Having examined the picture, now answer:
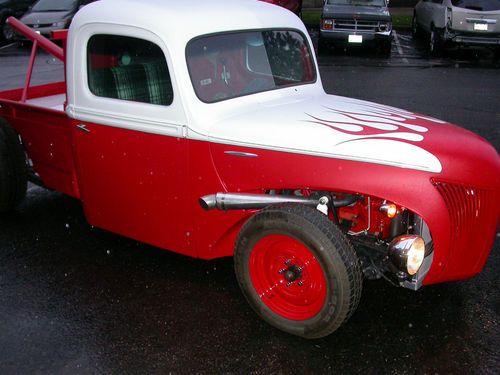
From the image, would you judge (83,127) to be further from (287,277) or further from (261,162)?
(287,277)

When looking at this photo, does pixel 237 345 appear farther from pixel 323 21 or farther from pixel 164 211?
pixel 323 21

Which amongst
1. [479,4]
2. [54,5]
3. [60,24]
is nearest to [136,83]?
[479,4]

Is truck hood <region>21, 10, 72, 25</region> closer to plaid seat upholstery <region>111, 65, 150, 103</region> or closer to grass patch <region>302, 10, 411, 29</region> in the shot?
grass patch <region>302, 10, 411, 29</region>

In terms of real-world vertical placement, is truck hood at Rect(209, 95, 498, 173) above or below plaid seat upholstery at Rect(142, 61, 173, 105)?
below

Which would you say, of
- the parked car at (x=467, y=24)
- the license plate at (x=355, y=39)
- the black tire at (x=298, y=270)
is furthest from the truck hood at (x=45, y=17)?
the black tire at (x=298, y=270)

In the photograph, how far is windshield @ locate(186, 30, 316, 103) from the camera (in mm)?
3682

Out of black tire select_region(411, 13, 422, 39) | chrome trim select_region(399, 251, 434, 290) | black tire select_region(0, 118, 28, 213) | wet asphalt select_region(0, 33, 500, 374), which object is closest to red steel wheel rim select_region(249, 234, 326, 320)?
wet asphalt select_region(0, 33, 500, 374)

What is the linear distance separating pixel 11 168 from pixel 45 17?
11205mm

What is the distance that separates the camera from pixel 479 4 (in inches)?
508

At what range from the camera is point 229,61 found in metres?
3.84

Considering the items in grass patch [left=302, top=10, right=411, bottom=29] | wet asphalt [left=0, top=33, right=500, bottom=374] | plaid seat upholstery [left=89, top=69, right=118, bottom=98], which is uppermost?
plaid seat upholstery [left=89, top=69, right=118, bottom=98]

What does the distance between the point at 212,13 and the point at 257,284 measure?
5.91ft

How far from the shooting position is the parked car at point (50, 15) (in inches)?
575

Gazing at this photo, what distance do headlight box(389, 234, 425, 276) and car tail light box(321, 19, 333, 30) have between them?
10956 mm
